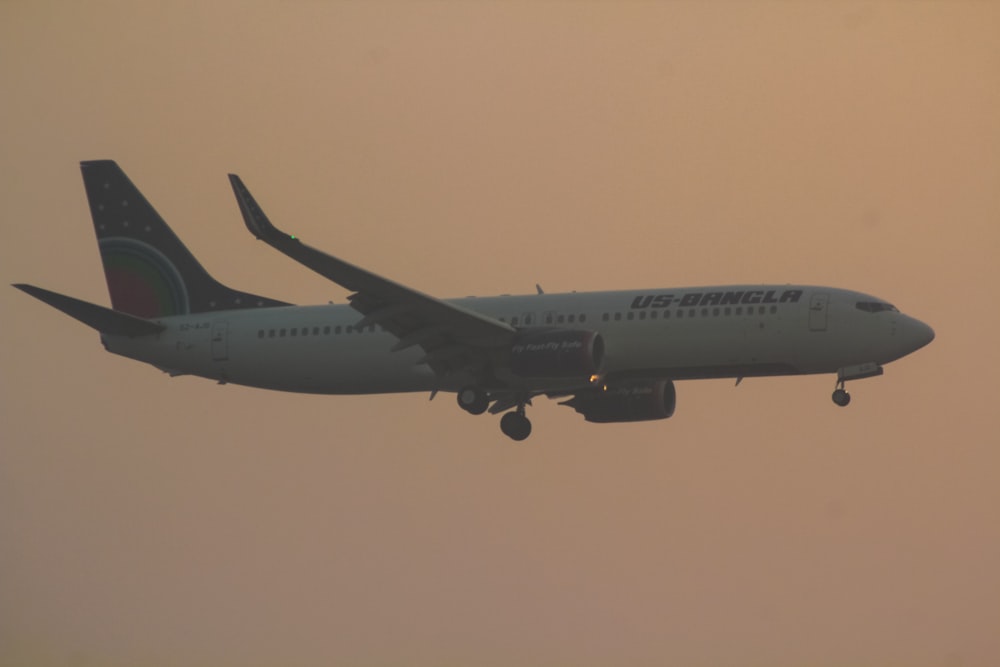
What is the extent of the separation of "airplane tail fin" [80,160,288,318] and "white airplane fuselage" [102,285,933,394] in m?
1.19

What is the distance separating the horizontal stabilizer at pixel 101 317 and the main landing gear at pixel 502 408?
1095cm

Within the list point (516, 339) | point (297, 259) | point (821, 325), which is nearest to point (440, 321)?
point (516, 339)

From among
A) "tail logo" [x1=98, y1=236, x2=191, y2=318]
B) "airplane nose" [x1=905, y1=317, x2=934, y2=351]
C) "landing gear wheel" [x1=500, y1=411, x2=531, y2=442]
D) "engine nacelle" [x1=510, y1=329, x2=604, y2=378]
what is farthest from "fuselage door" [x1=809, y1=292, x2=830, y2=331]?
"tail logo" [x1=98, y1=236, x2=191, y2=318]

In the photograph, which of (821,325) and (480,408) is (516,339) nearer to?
(480,408)

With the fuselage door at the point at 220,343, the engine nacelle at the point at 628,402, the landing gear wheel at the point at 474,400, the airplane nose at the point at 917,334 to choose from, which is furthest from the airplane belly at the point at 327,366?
the airplane nose at the point at 917,334

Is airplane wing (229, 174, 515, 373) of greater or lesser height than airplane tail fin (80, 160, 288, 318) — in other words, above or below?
below

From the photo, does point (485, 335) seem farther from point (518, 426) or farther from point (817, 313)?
point (817, 313)

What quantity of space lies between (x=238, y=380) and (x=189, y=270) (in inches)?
203

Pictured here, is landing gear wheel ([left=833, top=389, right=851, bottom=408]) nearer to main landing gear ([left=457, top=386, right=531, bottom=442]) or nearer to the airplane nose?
the airplane nose

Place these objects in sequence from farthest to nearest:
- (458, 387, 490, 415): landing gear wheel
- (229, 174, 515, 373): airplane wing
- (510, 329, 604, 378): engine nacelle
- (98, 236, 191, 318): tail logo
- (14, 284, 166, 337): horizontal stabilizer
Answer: (98, 236, 191, 318): tail logo
(458, 387, 490, 415): landing gear wheel
(14, 284, 166, 337): horizontal stabilizer
(510, 329, 604, 378): engine nacelle
(229, 174, 515, 373): airplane wing

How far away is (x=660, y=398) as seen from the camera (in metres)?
67.8

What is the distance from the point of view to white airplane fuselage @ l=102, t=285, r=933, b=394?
6156 cm

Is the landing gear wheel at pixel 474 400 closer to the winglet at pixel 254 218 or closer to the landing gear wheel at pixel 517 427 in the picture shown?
the landing gear wheel at pixel 517 427

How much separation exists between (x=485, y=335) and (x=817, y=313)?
32.5 feet
